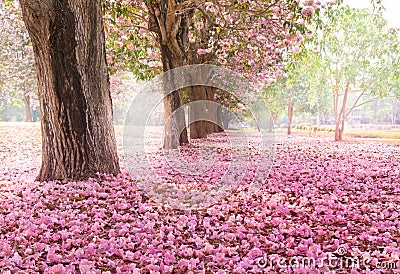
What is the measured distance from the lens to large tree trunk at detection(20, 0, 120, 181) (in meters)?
5.38

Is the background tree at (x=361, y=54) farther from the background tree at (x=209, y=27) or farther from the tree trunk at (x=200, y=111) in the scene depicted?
the tree trunk at (x=200, y=111)

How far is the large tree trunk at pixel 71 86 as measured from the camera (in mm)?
5379

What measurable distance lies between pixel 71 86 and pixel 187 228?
3043mm

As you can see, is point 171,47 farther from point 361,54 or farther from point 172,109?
point 361,54

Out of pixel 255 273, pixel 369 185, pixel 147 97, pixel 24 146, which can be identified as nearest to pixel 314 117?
pixel 147 97

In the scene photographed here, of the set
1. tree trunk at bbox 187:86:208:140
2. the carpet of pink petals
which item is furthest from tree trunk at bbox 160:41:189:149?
the carpet of pink petals

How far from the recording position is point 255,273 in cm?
296

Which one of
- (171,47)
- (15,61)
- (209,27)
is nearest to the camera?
(171,47)

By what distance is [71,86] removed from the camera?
559 cm

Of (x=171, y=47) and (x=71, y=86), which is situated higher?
(x=171, y=47)

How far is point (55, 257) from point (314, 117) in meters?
47.9

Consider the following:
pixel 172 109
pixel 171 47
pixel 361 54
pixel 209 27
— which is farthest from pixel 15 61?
pixel 361 54

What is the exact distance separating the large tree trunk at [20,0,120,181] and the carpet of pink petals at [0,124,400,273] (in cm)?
41

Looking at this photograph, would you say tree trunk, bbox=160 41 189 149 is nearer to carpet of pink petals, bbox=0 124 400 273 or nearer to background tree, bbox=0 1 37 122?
carpet of pink petals, bbox=0 124 400 273
